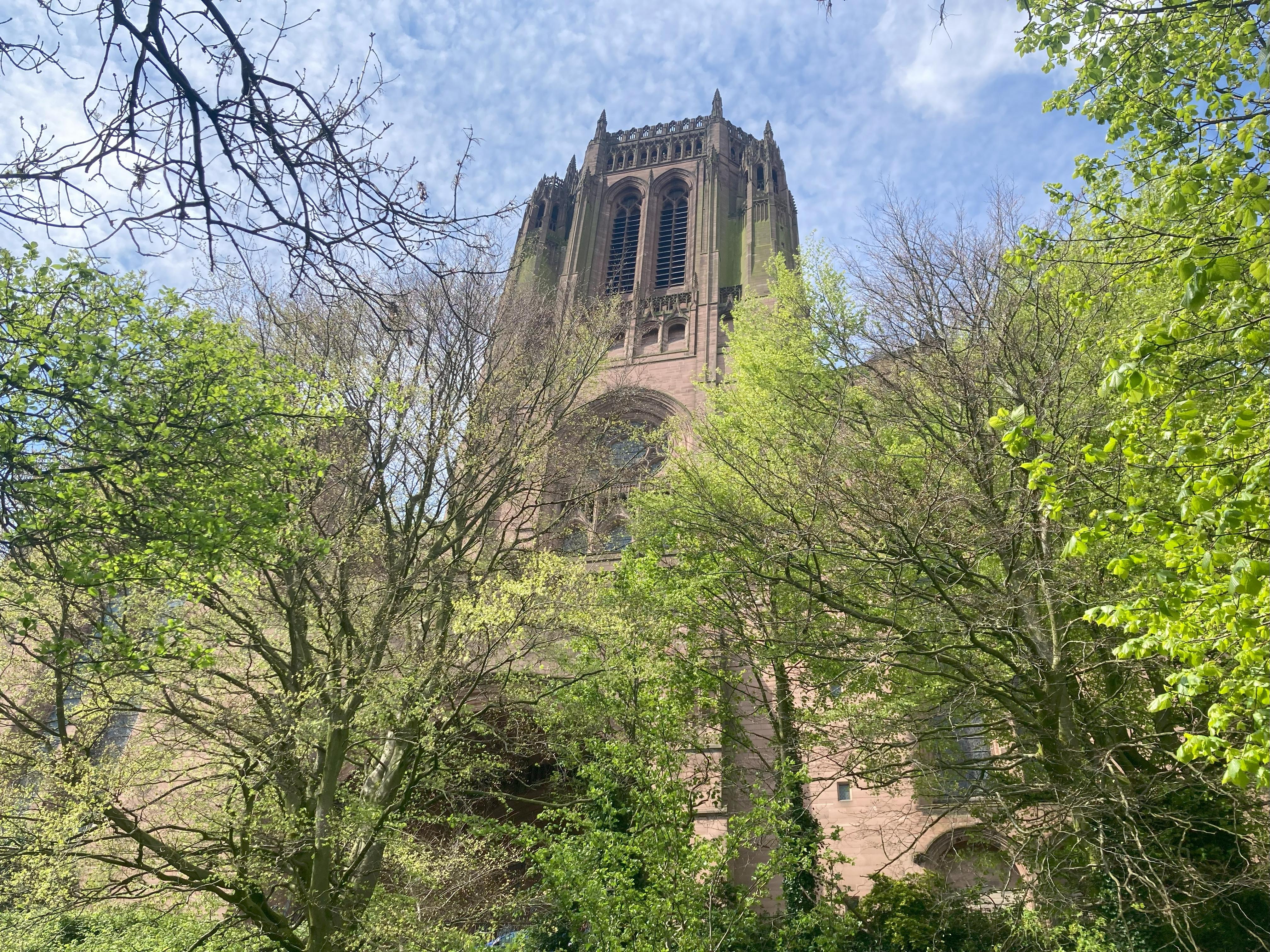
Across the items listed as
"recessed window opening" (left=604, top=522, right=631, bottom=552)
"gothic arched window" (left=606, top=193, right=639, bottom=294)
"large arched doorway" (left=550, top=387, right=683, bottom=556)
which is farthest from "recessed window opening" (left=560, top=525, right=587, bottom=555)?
"gothic arched window" (left=606, top=193, right=639, bottom=294)

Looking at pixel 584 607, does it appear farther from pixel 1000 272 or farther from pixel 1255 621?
pixel 1255 621

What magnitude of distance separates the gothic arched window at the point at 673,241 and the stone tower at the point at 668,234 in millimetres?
56

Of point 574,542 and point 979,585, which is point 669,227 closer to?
point 574,542

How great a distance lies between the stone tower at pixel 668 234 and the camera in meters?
24.1

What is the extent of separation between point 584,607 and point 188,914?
600 centimetres

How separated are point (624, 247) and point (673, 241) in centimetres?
194

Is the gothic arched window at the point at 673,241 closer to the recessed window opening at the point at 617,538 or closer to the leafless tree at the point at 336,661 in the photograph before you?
the recessed window opening at the point at 617,538

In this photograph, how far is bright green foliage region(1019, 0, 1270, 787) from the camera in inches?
127

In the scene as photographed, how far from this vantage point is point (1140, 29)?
17.1 ft

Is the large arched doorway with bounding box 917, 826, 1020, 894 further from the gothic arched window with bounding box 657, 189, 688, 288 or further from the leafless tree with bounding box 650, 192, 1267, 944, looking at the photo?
the gothic arched window with bounding box 657, 189, 688, 288

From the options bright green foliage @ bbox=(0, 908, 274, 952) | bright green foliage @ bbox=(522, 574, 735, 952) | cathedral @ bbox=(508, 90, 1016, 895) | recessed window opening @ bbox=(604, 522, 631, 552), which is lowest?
bright green foliage @ bbox=(0, 908, 274, 952)

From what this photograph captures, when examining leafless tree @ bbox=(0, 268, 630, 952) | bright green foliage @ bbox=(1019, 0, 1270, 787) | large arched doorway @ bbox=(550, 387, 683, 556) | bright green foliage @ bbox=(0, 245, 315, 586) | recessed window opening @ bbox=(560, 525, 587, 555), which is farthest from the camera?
recessed window opening @ bbox=(560, 525, 587, 555)

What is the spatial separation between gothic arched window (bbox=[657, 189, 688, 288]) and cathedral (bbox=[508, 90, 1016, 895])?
0.20 feet

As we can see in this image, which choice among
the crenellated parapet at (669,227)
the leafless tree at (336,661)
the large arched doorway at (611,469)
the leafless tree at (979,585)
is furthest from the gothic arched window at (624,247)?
the leafless tree at (979,585)
